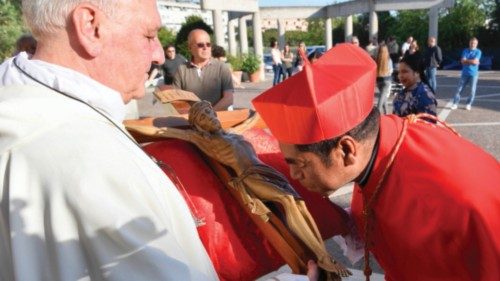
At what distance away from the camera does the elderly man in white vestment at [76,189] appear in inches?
28.5

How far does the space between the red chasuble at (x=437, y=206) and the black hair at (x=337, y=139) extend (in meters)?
0.06

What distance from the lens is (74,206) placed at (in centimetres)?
71

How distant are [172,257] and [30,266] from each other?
0.23 metres

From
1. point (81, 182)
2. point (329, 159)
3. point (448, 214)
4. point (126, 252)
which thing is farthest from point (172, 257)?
point (448, 214)

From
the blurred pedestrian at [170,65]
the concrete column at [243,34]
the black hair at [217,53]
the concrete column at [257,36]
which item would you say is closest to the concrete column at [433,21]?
the concrete column at [257,36]

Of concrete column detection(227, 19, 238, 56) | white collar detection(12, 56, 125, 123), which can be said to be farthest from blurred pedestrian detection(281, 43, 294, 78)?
white collar detection(12, 56, 125, 123)

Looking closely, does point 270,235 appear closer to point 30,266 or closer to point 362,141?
point 362,141

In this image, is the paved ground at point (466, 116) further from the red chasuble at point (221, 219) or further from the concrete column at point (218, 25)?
the concrete column at point (218, 25)

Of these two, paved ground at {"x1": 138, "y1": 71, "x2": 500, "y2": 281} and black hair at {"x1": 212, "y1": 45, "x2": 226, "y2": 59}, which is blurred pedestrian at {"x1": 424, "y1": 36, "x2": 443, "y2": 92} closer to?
paved ground at {"x1": 138, "y1": 71, "x2": 500, "y2": 281}

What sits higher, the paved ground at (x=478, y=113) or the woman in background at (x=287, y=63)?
the woman in background at (x=287, y=63)

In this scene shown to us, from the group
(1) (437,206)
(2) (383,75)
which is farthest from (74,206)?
(2) (383,75)

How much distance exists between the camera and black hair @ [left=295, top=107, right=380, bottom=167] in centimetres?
141

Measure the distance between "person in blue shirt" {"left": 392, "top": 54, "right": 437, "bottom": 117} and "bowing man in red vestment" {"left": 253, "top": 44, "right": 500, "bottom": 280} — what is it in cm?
257

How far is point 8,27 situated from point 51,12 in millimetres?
11846
